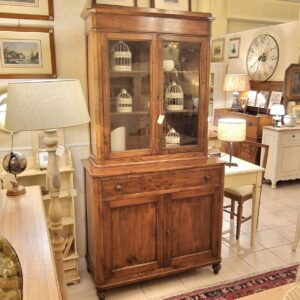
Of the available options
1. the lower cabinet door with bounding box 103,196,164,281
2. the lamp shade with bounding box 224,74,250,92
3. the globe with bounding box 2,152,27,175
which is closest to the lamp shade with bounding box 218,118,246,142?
the lower cabinet door with bounding box 103,196,164,281

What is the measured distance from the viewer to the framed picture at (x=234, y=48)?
20.2ft

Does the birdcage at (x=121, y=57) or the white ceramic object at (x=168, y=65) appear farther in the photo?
the white ceramic object at (x=168, y=65)

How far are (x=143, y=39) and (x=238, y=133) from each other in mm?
1249

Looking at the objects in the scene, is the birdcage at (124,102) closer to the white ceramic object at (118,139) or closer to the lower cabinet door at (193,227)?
the white ceramic object at (118,139)

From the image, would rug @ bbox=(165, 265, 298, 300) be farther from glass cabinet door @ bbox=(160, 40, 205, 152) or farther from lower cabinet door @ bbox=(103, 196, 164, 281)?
glass cabinet door @ bbox=(160, 40, 205, 152)

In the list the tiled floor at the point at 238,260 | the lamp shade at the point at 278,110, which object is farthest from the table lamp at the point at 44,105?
the lamp shade at the point at 278,110

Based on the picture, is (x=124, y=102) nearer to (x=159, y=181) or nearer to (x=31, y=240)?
(x=159, y=181)

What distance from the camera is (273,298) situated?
156cm

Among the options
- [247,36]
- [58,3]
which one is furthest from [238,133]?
[247,36]

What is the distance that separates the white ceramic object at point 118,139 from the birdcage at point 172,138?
1.04 ft

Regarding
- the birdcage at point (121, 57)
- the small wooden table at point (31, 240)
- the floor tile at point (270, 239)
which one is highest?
the birdcage at point (121, 57)

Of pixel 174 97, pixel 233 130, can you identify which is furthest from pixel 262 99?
pixel 174 97

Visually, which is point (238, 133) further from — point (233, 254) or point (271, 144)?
point (271, 144)

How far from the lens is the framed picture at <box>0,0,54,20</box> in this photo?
6.86ft
